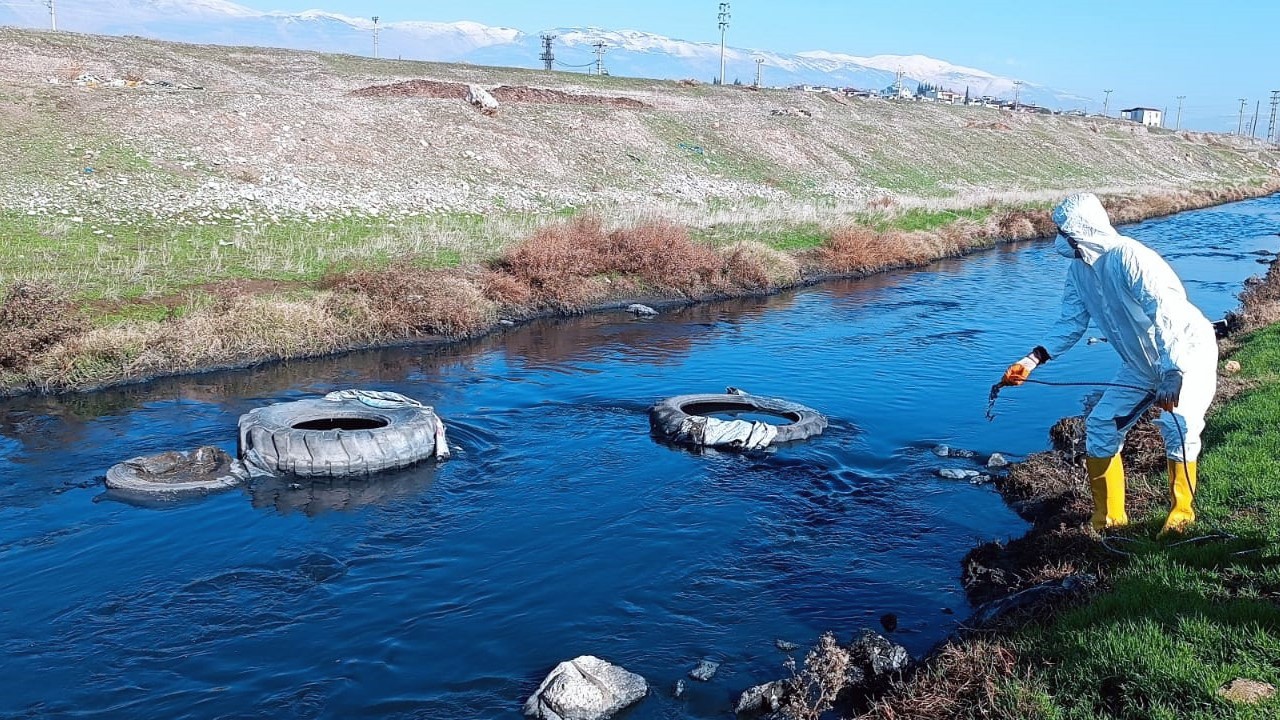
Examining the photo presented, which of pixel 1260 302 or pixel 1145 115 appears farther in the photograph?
pixel 1145 115

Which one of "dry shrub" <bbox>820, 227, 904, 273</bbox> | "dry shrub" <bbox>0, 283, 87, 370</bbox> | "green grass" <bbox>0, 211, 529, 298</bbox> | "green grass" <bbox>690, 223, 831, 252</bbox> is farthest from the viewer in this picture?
"dry shrub" <bbox>820, 227, 904, 273</bbox>

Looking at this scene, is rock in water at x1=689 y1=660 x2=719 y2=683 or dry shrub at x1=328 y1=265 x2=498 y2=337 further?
dry shrub at x1=328 y1=265 x2=498 y2=337

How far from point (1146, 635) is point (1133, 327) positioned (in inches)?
112

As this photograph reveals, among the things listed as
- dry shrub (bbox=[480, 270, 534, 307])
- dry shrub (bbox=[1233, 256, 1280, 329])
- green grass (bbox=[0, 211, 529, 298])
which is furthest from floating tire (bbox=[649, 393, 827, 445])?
dry shrub (bbox=[1233, 256, 1280, 329])

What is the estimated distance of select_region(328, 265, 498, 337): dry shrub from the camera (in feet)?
67.6

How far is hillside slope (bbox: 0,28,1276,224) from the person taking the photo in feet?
101

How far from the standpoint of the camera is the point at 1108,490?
886 cm

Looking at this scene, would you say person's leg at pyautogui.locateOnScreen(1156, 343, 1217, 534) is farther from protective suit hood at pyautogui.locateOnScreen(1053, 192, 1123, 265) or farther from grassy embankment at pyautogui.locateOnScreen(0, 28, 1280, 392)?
grassy embankment at pyautogui.locateOnScreen(0, 28, 1280, 392)

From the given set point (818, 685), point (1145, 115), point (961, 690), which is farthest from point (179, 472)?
point (1145, 115)

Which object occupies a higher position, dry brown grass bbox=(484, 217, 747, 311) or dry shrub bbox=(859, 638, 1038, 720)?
dry brown grass bbox=(484, 217, 747, 311)

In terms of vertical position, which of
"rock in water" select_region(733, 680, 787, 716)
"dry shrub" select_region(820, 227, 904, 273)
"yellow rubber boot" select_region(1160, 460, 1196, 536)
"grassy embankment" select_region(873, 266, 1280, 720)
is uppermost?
"dry shrub" select_region(820, 227, 904, 273)

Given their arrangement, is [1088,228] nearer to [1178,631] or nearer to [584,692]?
[1178,631]

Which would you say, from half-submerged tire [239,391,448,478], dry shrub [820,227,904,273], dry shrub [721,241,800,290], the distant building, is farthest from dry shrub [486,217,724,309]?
the distant building

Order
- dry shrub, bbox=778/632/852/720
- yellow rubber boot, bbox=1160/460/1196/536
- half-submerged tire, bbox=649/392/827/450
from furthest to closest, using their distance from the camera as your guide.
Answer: half-submerged tire, bbox=649/392/827/450 → yellow rubber boot, bbox=1160/460/1196/536 → dry shrub, bbox=778/632/852/720
